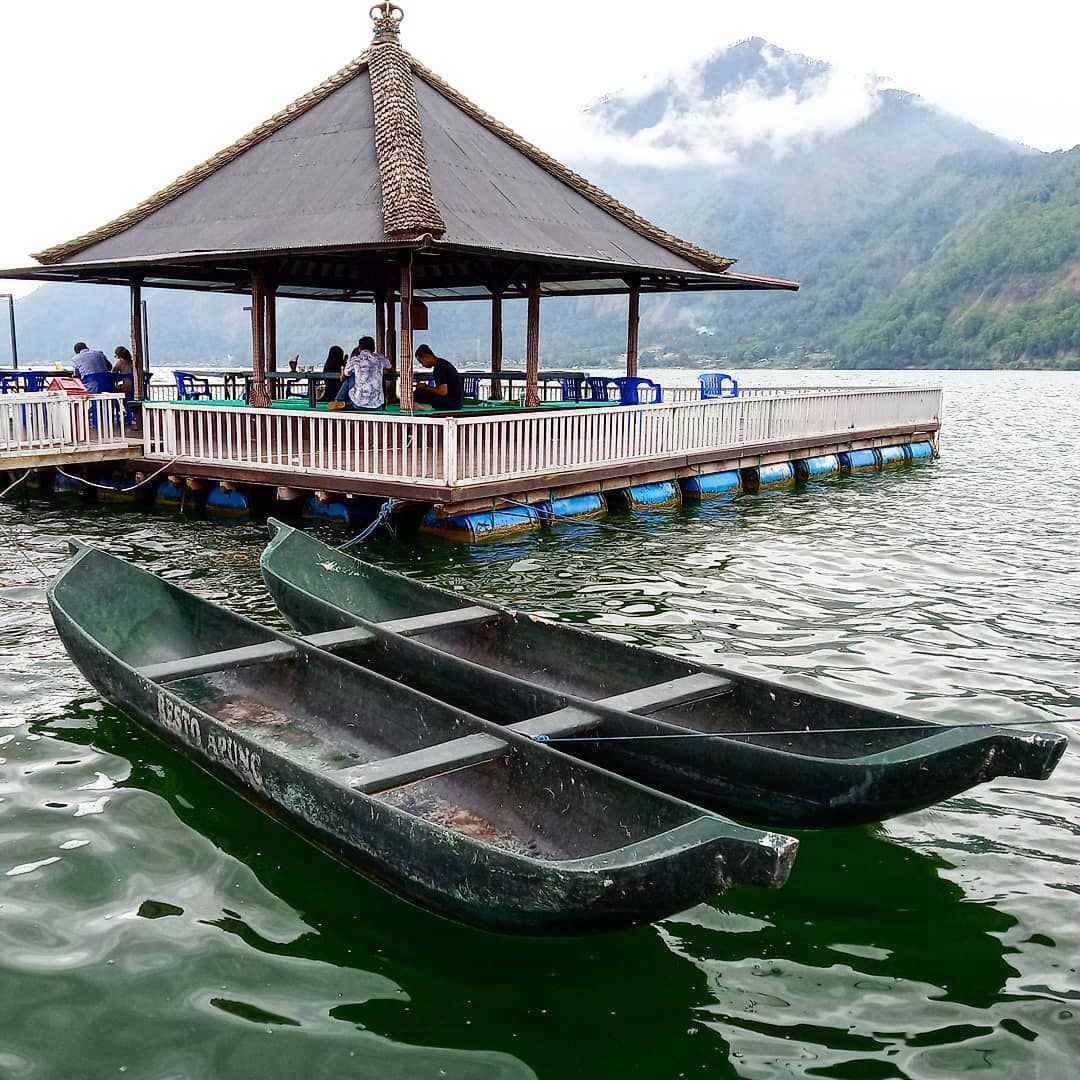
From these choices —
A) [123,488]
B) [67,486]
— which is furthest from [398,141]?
[67,486]

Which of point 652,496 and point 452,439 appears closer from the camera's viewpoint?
point 452,439

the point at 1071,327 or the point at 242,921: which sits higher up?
the point at 1071,327

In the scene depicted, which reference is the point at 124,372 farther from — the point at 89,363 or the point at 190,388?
the point at 190,388

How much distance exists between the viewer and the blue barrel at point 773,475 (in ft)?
70.0

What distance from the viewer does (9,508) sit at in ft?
56.1

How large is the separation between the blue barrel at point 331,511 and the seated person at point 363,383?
1.83 metres

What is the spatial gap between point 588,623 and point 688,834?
6724mm

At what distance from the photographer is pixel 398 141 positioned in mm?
16797

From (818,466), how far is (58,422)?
50.2 ft

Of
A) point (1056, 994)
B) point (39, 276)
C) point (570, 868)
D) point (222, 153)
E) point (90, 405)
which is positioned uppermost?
point (222, 153)

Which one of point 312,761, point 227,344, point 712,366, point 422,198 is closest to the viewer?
point 312,761

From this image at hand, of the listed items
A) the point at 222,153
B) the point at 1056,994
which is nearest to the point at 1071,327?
the point at 222,153

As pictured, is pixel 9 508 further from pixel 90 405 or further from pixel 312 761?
pixel 312 761

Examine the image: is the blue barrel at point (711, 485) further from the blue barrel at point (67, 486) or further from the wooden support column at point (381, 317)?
the blue barrel at point (67, 486)
